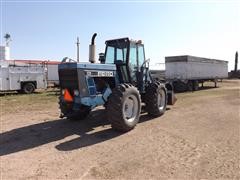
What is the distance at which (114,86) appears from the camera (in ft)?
29.9

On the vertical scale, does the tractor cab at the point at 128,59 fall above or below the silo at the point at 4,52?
below

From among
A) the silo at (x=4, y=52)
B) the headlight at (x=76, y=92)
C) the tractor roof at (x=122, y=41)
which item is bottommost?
the headlight at (x=76, y=92)

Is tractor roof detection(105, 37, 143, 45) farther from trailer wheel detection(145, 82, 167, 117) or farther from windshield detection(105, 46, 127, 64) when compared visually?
trailer wheel detection(145, 82, 167, 117)

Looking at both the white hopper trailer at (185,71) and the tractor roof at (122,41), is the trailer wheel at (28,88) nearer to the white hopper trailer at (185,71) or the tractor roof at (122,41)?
the white hopper trailer at (185,71)

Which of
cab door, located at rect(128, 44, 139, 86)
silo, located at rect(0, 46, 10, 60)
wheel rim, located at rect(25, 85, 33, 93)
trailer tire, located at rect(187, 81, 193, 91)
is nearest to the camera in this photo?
cab door, located at rect(128, 44, 139, 86)

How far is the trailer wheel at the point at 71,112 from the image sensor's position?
862 centimetres

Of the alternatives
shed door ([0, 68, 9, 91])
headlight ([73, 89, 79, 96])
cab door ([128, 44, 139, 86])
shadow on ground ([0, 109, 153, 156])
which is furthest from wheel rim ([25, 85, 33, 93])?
headlight ([73, 89, 79, 96])

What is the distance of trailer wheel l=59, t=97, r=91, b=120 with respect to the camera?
8.62 metres

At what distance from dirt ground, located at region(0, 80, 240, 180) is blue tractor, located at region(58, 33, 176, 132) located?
1.50 feet

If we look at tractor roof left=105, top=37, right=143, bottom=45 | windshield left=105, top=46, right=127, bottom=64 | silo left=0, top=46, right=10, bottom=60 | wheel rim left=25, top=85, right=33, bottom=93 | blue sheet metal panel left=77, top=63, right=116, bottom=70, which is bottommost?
wheel rim left=25, top=85, right=33, bottom=93

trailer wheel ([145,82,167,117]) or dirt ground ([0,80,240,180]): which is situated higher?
trailer wheel ([145,82,167,117])

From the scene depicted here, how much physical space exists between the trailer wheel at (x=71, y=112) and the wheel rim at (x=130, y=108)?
1500 mm

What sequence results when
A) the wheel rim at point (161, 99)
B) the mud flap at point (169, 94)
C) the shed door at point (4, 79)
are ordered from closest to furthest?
1. the wheel rim at point (161, 99)
2. the mud flap at point (169, 94)
3. the shed door at point (4, 79)

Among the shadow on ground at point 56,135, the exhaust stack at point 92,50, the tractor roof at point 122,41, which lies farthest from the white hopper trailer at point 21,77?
the exhaust stack at point 92,50
